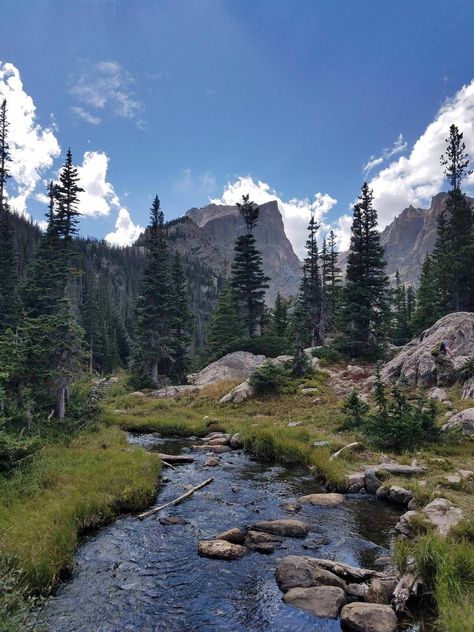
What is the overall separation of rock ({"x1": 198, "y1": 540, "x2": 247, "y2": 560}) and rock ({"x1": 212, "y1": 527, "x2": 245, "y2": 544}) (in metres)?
0.39

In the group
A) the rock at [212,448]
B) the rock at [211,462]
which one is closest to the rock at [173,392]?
A: the rock at [212,448]

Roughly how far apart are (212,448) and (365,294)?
27078 mm

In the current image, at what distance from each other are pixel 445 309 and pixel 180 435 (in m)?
34.8

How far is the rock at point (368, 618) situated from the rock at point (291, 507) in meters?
5.43

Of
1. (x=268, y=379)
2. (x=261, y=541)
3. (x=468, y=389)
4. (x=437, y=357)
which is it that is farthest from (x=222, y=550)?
(x=437, y=357)

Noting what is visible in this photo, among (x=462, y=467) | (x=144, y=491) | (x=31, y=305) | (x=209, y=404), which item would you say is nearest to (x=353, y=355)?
(x=209, y=404)

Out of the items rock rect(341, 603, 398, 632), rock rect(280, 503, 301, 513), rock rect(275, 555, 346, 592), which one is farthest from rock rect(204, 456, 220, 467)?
rock rect(341, 603, 398, 632)

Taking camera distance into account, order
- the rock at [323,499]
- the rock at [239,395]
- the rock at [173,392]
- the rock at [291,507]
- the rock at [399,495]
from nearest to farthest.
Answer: the rock at [291,507] < the rock at [399,495] < the rock at [323,499] < the rock at [239,395] < the rock at [173,392]

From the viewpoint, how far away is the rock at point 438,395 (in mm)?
22520

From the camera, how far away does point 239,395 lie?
31453mm

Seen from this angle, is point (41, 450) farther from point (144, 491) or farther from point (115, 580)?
point (115, 580)

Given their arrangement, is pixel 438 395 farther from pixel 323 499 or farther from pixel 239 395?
pixel 239 395

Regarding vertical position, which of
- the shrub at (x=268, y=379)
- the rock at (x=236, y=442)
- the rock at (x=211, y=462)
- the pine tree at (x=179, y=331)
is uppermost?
the pine tree at (x=179, y=331)

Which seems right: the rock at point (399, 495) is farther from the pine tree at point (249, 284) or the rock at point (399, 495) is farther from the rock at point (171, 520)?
the pine tree at point (249, 284)
